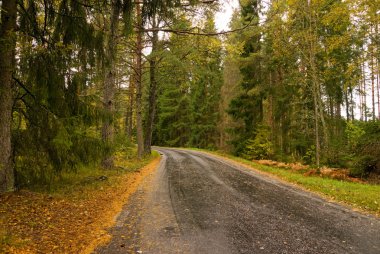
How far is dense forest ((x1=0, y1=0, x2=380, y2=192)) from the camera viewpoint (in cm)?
705

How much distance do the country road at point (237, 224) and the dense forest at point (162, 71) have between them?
8.06ft

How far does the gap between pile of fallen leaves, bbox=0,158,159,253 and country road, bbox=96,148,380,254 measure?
39 centimetres

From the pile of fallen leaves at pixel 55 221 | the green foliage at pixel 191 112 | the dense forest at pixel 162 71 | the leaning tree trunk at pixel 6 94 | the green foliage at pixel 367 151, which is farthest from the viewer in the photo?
the green foliage at pixel 191 112

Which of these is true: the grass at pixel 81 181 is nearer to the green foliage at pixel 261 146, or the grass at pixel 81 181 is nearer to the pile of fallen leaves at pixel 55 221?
the pile of fallen leaves at pixel 55 221

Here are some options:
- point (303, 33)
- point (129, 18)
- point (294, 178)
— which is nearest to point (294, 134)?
point (303, 33)

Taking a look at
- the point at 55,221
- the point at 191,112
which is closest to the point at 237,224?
the point at 55,221

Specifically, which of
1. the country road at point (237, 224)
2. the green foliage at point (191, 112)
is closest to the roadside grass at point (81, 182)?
the country road at point (237, 224)

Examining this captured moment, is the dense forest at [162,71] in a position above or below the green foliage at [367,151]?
above

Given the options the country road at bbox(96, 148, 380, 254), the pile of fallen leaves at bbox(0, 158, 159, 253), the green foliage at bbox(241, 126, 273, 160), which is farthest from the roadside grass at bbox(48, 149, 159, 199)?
the green foliage at bbox(241, 126, 273, 160)

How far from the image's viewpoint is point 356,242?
491 cm

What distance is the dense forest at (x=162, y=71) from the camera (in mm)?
7047

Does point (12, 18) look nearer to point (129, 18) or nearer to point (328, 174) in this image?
point (129, 18)

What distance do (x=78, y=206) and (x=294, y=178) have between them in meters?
9.02

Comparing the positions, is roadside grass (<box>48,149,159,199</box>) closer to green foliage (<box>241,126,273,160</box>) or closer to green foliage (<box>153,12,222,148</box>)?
green foliage (<box>241,126,273,160</box>)
